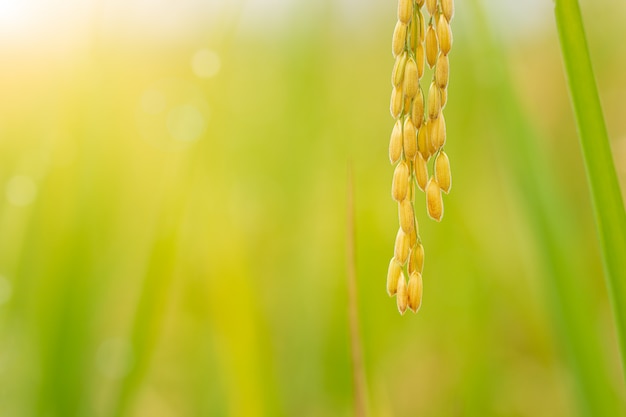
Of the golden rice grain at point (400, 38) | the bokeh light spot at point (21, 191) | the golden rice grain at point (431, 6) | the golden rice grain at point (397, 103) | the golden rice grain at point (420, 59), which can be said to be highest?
the bokeh light spot at point (21, 191)

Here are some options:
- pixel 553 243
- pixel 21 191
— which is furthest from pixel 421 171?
pixel 21 191

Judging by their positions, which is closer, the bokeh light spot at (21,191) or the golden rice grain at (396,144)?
the golden rice grain at (396,144)

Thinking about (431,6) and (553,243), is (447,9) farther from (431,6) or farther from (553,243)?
(553,243)

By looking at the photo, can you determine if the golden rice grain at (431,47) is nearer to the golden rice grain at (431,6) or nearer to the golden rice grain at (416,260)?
the golden rice grain at (431,6)

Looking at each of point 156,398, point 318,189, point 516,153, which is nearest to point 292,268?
point 318,189

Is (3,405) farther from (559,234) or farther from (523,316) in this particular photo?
(523,316)

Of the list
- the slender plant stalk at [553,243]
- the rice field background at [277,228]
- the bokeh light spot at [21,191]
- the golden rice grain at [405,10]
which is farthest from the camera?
the bokeh light spot at [21,191]

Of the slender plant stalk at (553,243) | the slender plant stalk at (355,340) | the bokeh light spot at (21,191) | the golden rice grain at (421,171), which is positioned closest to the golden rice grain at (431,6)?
the golden rice grain at (421,171)
